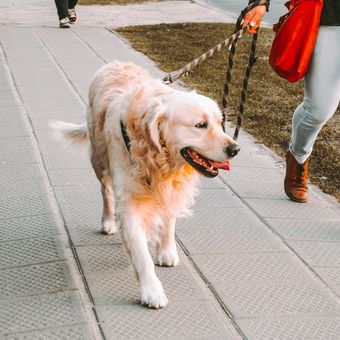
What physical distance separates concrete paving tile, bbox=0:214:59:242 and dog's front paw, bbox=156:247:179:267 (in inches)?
28.9

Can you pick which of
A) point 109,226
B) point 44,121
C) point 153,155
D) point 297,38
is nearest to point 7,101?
point 44,121

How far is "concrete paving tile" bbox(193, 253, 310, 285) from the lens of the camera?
12.3 feet

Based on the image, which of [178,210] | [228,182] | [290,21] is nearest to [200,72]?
[228,182]

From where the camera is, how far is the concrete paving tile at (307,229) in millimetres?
4324

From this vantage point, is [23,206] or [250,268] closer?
[250,268]

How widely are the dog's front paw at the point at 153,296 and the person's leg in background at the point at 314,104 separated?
1.81 meters

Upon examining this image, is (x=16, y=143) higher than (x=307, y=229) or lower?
lower

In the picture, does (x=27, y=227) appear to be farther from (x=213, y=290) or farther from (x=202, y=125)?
(x=202, y=125)

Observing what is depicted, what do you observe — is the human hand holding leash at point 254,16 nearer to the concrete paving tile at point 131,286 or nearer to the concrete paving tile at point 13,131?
the concrete paving tile at point 131,286

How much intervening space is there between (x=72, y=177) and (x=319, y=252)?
202cm

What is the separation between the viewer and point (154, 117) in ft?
10.7

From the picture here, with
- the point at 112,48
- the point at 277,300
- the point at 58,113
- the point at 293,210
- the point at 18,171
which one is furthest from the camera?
the point at 112,48

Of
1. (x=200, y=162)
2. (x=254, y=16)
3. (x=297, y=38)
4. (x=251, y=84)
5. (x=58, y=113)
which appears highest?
(x=254, y=16)

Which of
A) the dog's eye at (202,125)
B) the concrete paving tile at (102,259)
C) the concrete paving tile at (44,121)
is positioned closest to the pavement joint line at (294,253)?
the concrete paving tile at (102,259)
